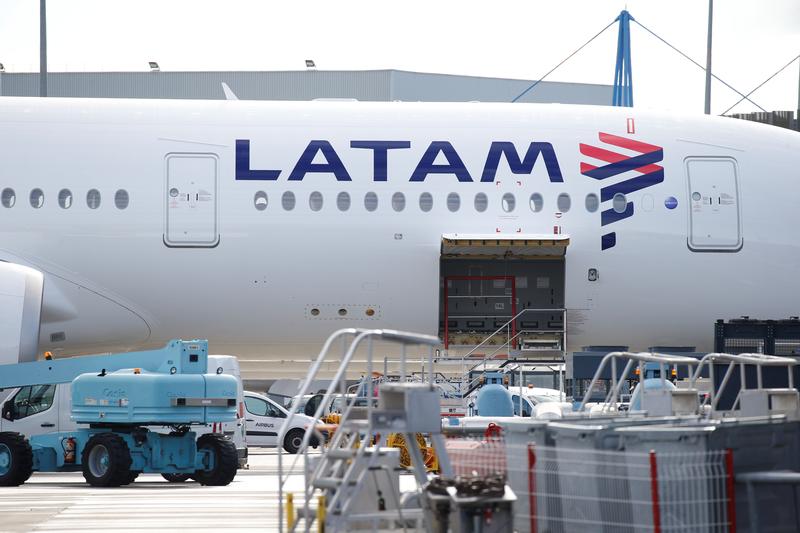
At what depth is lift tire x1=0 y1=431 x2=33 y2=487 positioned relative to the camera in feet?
60.5

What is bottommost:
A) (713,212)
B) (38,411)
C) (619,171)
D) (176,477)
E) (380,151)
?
(176,477)

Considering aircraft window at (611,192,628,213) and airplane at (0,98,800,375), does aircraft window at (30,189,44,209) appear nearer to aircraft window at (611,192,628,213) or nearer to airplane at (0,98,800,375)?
airplane at (0,98,800,375)

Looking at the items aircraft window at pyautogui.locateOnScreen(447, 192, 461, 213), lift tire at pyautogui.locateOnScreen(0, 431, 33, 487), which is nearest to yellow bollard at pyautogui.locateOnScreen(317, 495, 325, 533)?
lift tire at pyautogui.locateOnScreen(0, 431, 33, 487)

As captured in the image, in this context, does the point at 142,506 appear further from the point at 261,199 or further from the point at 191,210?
the point at 261,199

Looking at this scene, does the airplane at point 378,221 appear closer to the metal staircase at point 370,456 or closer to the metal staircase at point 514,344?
the metal staircase at point 514,344

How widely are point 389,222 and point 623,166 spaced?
4.19 metres

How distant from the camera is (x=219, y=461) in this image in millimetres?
18734

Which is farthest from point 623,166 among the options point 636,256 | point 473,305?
point 473,305

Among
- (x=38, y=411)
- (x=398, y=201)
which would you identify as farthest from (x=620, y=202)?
(x=38, y=411)

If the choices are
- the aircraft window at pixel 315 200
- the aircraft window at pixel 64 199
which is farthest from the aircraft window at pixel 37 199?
the aircraft window at pixel 315 200

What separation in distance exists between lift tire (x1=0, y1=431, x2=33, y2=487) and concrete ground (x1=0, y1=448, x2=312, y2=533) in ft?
0.91

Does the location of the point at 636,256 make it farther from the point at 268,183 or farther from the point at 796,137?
the point at 268,183

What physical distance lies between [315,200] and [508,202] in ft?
10.8

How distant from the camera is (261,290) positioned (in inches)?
874
